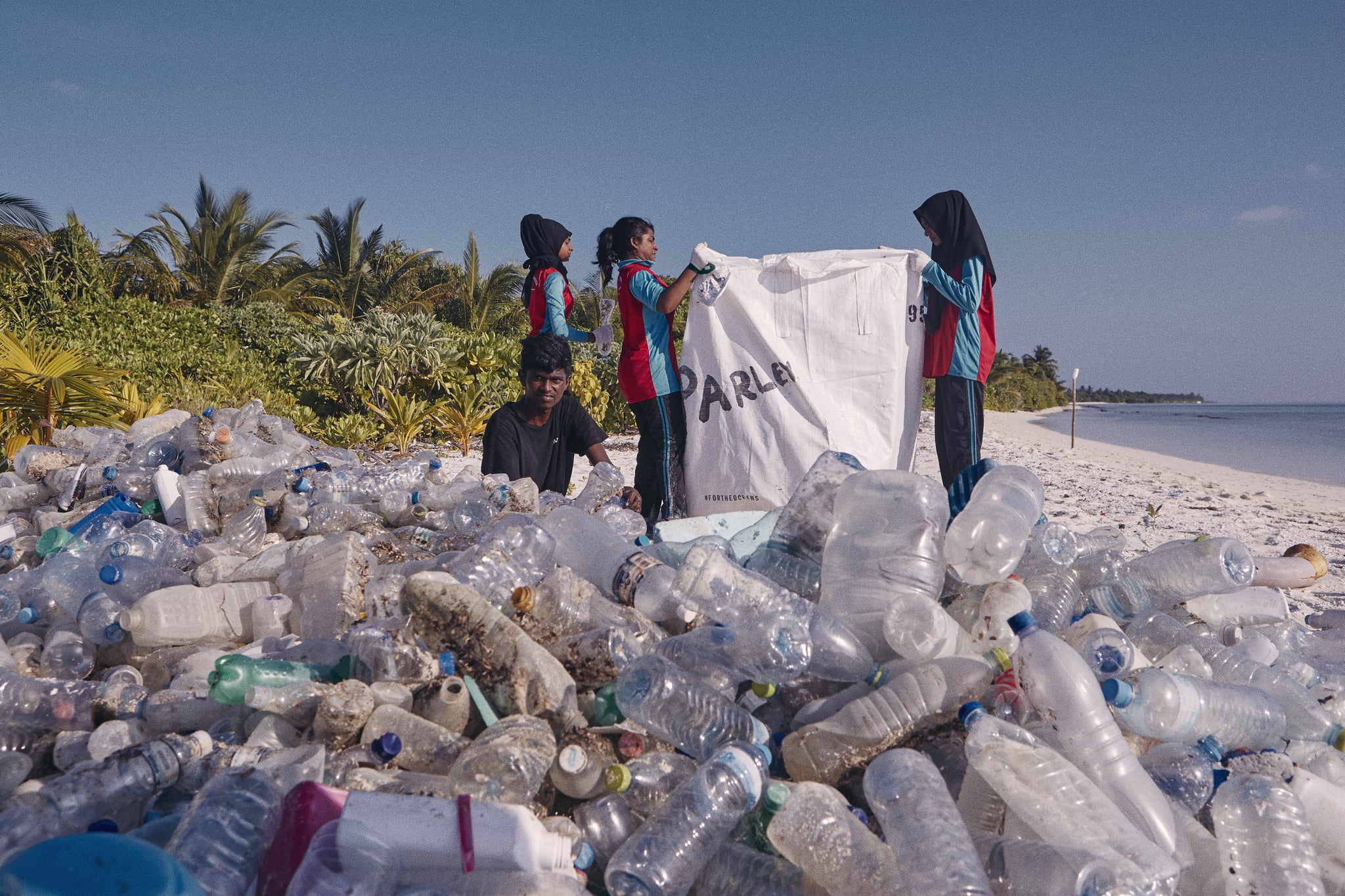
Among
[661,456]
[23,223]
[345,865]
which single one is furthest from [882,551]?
[23,223]

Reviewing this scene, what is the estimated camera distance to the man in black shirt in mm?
4262

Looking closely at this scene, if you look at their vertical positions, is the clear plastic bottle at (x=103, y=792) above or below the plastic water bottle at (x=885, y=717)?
below

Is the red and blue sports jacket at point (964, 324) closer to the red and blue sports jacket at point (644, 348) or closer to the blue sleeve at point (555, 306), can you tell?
the red and blue sports jacket at point (644, 348)

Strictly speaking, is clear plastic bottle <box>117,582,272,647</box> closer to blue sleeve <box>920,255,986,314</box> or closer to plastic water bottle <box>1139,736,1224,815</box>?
plastic water bottle <box>1139,736,1224,815</box>

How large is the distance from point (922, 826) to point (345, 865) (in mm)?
1076

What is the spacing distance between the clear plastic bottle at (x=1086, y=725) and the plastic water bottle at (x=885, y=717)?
0.11 meters

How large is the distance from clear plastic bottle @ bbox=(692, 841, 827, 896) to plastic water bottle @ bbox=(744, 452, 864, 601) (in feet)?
3.80

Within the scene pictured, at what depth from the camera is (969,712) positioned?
1746 millimetres

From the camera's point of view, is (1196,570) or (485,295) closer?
(1196,570)

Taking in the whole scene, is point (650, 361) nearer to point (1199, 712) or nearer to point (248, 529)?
point (248, 529)

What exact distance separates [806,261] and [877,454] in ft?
3.88

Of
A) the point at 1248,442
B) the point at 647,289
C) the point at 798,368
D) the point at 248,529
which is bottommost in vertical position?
the point at 1248,442

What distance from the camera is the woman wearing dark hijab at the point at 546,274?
Answer: 15.8 feet

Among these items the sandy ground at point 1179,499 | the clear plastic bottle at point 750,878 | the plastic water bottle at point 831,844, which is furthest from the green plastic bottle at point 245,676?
the sandy ground at point 1179,499
